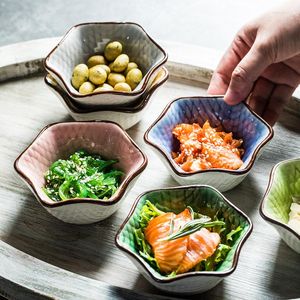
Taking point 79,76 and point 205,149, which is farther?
point 79,76

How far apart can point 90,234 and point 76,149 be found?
10.1 inches

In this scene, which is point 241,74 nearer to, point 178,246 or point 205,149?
point 205,149

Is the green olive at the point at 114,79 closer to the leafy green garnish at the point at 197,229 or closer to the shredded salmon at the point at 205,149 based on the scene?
the shredded salmon at the point at 205,149

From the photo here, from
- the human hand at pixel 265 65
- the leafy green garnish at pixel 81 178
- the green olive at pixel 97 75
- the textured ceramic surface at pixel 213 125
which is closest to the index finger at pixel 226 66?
the human hand at pixel 265 65

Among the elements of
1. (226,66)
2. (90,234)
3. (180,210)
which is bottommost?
(90,234)

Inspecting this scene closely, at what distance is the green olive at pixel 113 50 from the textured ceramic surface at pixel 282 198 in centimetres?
63

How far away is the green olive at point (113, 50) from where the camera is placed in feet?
5.91

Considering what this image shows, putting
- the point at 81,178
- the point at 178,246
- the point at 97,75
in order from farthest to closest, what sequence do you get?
the point at 97,75
the point at 81,178
the point at 178,246

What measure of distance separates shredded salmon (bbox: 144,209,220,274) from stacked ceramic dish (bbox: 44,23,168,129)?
0.44 m

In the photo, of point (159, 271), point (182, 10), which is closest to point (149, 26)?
point (182, 10)

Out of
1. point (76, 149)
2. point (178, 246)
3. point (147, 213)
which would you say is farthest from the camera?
point (76, 149)

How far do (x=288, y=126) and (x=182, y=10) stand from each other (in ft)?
4.12

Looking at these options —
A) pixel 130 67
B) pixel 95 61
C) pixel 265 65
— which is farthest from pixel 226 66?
pixel 95 61

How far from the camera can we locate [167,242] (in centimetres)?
127
